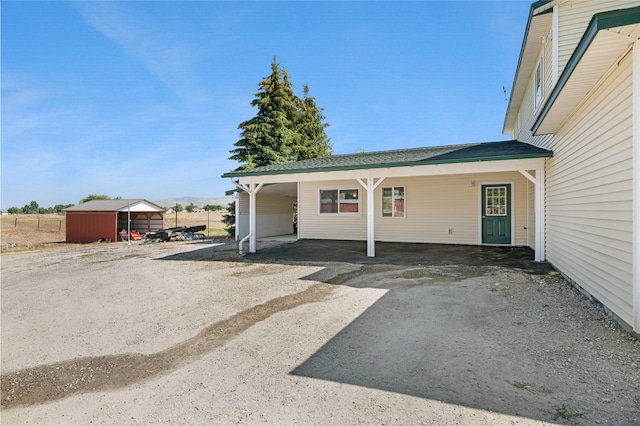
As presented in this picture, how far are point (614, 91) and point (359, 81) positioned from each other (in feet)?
64.2

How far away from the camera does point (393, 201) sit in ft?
41.4

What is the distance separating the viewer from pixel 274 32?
14.1m

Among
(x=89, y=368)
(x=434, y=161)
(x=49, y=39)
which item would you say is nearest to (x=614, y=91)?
(x=434, y=161)

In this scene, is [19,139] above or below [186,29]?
below

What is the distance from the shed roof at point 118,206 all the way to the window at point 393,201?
13282 mm

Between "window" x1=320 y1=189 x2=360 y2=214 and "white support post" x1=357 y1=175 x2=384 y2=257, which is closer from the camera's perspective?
"white support post" x1=357 y1=175 x2=384 y2=257

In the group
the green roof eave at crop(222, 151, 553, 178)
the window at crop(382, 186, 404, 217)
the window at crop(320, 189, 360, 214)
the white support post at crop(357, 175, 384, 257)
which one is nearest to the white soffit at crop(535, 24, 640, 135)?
the green roof eave at crop(222, 151, 553, 178)

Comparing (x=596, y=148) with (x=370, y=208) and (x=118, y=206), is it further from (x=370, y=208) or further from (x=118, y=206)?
(x=118, y=206)

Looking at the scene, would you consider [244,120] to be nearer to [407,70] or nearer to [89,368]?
[407,70]

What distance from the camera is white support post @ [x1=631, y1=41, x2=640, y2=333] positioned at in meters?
3.28

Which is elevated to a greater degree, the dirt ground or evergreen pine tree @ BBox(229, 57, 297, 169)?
evergreen pine tree @ BBox(229, 57, 297, 169)

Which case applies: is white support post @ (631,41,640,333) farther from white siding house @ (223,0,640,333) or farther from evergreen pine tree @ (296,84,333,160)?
evergreen pine tree @ (296,84,333,160)

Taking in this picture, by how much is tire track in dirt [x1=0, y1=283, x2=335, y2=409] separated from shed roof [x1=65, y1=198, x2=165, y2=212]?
53.0 feet

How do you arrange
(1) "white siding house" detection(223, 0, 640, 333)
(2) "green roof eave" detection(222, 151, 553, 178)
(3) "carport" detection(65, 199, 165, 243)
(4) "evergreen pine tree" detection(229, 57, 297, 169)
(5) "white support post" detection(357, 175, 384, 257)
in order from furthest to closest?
(4) "evergreen pine tree" detection(229, 57, 297, 169), (3) "carport" detection(65, 199, 165, 243), (5) "white support post" detection(357, 175, 384, 257), (2) "green roof eave" detection(222, 151, 553, 178), (1) "white siding house" detection(223, 0, 640, 333)
